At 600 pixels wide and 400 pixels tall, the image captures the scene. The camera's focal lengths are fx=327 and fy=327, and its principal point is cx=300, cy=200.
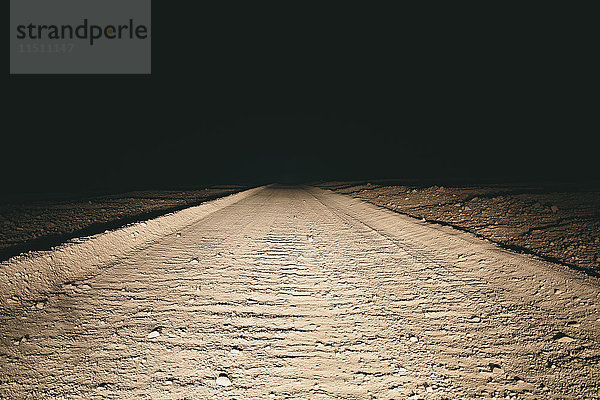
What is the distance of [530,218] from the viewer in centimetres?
661

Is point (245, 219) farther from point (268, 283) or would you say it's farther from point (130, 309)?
point (130, 309)

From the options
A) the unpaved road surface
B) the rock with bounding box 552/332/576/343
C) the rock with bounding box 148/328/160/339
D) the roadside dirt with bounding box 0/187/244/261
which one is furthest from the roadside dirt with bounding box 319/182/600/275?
the roadside dirt with bounding box 0/187/244/261

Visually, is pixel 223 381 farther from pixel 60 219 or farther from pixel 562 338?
pixel 60 219

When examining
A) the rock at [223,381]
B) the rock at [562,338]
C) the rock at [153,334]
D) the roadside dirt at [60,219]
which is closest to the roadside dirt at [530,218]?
the rock at [562,338]

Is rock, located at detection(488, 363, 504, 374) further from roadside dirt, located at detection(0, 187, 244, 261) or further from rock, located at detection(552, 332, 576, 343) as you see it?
roadside dirt, located at detection(0, 187, 244, 261)

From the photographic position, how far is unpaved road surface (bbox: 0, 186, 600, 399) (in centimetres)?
226

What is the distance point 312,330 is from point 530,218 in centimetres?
592

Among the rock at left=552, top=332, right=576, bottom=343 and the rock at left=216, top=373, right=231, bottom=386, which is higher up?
the rock at left=552, top=332, right=576, bottom=343

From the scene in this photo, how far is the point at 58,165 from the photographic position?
52.4m

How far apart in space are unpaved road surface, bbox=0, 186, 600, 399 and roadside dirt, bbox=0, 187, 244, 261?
1939mm

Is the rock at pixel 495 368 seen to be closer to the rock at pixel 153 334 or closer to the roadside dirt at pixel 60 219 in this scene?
the rock at pixel 153 334

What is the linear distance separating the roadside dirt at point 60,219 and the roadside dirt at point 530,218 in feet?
23.3

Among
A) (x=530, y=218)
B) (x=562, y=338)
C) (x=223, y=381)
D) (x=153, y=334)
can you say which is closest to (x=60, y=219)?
(x=153, y=334)

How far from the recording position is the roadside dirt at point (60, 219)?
5.70 meters
